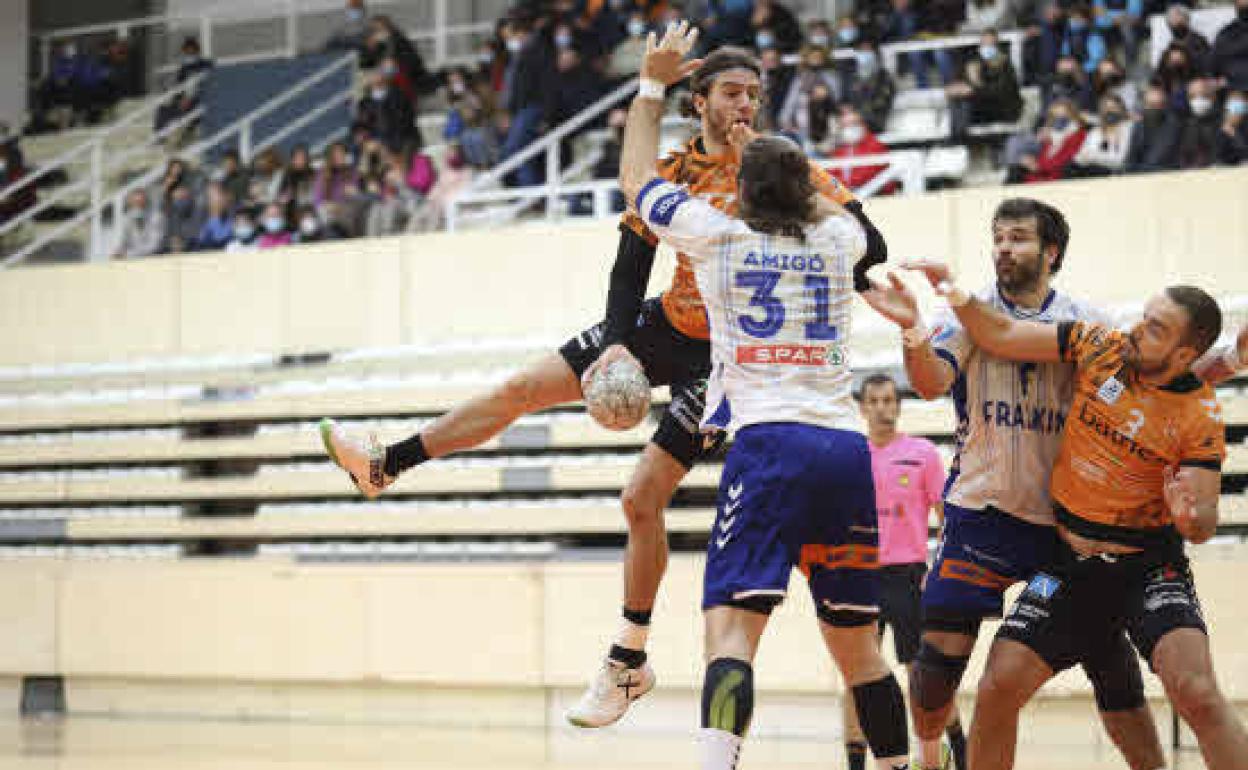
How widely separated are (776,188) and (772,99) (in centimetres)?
827

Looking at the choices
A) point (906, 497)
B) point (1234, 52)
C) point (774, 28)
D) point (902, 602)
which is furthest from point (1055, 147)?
point (902, 602)

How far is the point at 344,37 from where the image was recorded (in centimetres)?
1698

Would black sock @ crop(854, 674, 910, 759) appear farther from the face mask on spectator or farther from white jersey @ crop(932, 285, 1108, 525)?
the face mask on spectator

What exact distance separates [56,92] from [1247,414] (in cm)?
1281

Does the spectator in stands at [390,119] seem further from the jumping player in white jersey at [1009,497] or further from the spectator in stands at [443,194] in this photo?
the jumping player in white jersey at [1009,497]

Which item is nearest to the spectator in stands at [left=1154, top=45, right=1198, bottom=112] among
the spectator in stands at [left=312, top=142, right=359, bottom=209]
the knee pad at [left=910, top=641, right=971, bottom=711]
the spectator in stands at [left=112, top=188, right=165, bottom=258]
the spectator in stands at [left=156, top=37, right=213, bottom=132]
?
the spectator in stands at [left=312, top=142, right=359, bottom=209]

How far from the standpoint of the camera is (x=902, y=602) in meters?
8.23

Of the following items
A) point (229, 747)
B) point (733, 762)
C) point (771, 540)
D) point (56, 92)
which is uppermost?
point (56, 92)

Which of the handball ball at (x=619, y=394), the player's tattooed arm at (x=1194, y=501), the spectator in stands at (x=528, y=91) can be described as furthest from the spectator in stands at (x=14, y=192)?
the player's tattooed arm at (x=1194, y=501)

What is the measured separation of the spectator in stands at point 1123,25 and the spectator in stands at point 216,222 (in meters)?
7.00

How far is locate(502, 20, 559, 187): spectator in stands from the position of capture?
45.4 feet

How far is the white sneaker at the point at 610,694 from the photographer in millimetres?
5934

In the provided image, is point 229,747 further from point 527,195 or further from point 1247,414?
point 1247,414

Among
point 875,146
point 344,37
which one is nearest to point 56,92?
point 344,37
